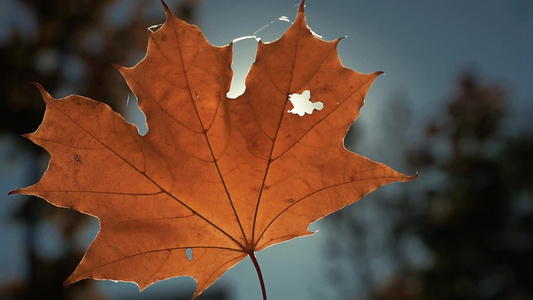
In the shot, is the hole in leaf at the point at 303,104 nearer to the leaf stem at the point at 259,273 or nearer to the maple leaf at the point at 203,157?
the maple leaf at the point at 203,157

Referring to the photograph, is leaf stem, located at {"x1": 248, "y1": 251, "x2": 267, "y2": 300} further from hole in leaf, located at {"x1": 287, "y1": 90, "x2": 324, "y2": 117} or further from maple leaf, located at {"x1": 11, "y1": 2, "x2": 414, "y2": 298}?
hole in leaf, located at {"x1": 287, "y1": 90, "x2": 324, "y2": 117}

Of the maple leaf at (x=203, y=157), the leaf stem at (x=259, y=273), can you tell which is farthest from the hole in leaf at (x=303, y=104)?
the leaf stem at (x=259, y=273)

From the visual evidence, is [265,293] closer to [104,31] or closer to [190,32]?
[190,32]

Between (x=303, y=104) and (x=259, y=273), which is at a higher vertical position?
(x=303, y=104)

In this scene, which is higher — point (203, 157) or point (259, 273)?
point (203, 157)

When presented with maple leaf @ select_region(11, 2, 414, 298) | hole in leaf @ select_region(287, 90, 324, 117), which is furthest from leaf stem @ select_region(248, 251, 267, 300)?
hole in leaf @ select_region(287, 90, 324, 117)

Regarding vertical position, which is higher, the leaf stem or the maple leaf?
the maple leaf

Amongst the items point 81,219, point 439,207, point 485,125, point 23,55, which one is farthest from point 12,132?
point 485,125

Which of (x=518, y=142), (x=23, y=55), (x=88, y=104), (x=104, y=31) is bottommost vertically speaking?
(x=88, y=104)
